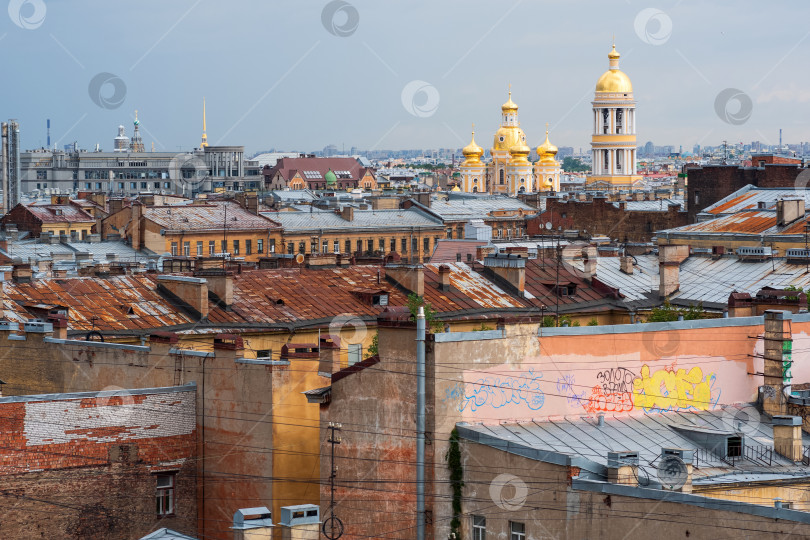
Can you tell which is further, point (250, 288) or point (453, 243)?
point (453, 243)

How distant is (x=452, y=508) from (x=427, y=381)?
5.34 ft

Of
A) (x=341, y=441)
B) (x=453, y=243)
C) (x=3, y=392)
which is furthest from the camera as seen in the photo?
(x=453, y=243)

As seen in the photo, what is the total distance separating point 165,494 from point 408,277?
14.1 m

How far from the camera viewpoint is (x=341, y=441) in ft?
72.0

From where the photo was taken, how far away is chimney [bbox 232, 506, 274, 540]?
18214 mm

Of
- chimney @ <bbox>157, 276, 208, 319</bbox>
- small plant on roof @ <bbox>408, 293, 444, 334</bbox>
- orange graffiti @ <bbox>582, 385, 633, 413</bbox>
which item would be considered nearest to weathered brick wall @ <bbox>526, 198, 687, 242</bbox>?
small plant on roof @ <bbox>408, 293, 444, 334</bbox>

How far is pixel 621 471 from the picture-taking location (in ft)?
61.8

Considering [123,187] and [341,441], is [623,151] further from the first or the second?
[341,441]

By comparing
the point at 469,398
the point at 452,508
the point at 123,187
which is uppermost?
the point at 123,187

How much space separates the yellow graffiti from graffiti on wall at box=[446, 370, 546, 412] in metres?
1.95

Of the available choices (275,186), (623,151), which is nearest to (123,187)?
(275,186)

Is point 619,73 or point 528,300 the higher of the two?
point 619,73

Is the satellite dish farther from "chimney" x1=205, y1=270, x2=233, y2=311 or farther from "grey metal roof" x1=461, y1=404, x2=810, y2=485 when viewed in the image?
"chimney" x1=205, y1=270, x2=233, y2=311

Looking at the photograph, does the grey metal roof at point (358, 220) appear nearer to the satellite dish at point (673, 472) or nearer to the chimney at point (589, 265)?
the chimney at point (589, 265)
